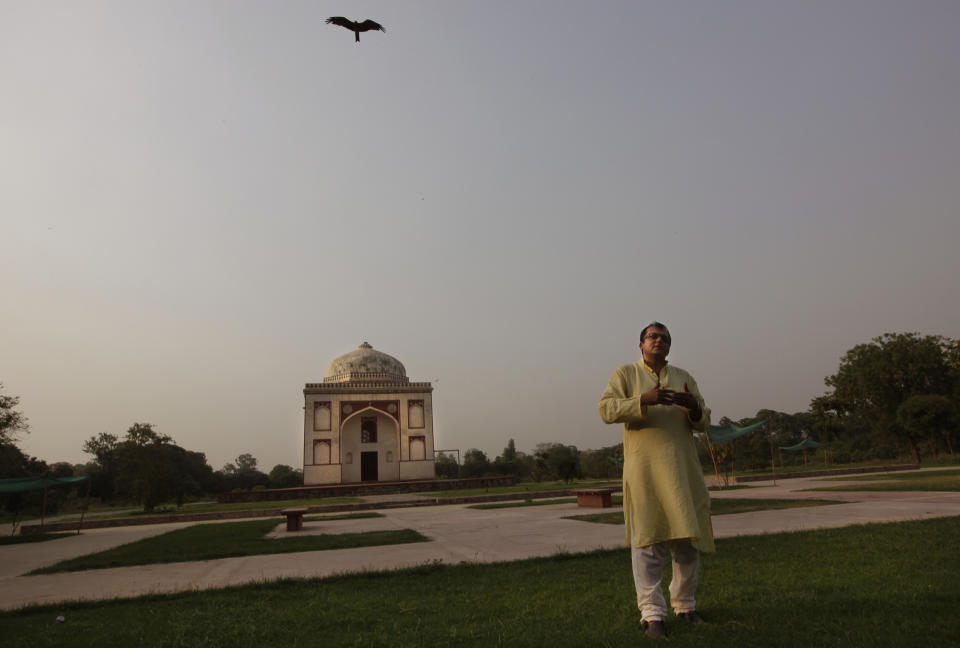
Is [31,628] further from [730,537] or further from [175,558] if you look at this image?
[730,537]

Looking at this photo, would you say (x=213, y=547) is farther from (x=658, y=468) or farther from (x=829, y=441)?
(x=829, y=441)

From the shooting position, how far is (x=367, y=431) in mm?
43062

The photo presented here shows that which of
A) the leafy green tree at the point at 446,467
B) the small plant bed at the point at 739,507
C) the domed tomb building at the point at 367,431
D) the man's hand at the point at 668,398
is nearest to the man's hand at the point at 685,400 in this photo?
the man's hand at the point at 668,398

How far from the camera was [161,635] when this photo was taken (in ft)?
12.3

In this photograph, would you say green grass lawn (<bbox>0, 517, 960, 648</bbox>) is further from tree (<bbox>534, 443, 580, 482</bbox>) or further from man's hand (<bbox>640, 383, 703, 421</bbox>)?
tree (<bbox>534, 443, 580, 482</bbox>)

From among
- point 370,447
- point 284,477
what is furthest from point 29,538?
point 284,477

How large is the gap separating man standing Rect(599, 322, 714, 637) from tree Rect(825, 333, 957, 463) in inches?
1597

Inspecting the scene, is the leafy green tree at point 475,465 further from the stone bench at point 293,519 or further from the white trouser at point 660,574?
the white trouser at point 660,574

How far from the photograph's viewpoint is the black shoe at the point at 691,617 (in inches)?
130

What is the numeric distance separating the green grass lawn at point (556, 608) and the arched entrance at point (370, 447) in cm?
3748

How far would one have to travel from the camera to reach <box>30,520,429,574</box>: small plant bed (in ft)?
25.7

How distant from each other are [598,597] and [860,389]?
41438 mm

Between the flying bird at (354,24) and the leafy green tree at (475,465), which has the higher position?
the flying bird at (354,24)

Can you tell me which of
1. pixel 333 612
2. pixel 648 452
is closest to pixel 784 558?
pixel 648 452
